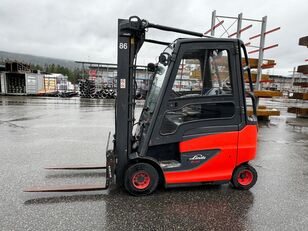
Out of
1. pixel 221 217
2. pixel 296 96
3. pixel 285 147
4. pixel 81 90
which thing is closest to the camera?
pixel 221 217

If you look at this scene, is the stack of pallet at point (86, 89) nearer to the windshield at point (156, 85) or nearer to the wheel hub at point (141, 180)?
the windshield at point (156, 85)

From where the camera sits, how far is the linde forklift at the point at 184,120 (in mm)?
3580

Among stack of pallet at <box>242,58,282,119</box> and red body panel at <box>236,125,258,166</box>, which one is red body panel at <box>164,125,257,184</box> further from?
stack of pallet at <box>242,58,282,119</box>

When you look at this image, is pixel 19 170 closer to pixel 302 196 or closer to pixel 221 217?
pixel 221 217

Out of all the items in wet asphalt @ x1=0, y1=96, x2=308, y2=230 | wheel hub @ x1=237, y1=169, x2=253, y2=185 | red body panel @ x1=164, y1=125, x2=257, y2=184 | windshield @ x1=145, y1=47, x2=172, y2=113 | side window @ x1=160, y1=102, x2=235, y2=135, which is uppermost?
windshield @ x1=145, y1=47, x2=172, y2=113

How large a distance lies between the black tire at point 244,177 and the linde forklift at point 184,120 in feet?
0.49

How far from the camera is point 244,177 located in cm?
402

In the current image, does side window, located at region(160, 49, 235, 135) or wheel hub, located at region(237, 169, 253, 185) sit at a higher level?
side window, located at region(160, 49, 235, 135)

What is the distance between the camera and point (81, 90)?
2673cm

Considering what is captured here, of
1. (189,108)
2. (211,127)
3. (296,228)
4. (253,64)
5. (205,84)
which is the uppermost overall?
(253,64)

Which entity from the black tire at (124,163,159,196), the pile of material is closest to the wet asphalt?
the black tire at (124,163,159,196)

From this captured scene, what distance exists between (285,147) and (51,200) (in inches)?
252

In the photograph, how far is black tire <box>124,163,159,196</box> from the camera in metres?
3.59

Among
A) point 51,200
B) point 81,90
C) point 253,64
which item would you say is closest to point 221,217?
point 51,200
